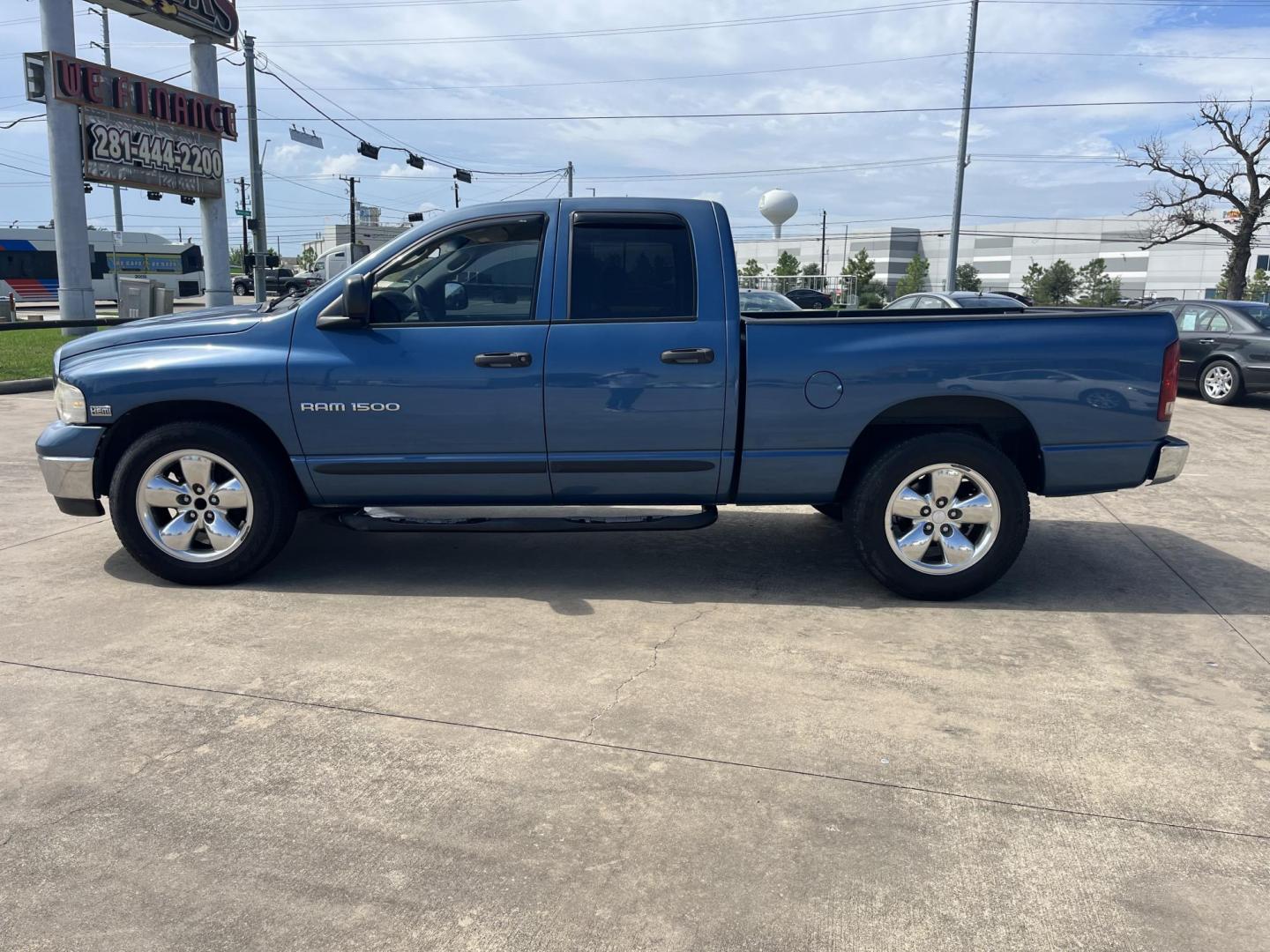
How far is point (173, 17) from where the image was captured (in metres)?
24.5

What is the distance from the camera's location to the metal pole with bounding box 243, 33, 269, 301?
28953mm

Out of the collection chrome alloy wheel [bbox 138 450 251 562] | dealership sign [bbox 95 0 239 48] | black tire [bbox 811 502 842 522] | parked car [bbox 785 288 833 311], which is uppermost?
dealership sign [bbox 95 0 239 48]

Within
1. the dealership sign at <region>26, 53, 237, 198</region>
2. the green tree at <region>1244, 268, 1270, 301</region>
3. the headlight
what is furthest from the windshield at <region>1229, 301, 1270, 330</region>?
the green tree at <region>1244, 268, 1270, 301</region>

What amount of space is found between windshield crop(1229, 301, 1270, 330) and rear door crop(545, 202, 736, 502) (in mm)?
12638

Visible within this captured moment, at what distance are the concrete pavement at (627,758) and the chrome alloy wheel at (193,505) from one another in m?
0.27

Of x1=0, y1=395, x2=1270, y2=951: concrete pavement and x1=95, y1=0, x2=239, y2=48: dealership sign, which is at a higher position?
x1=95, y1=0, x2=239, y2=48: dealership sign

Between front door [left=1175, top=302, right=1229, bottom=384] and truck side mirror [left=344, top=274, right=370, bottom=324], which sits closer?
truck side mirror [left=344, top=274, right=370, bottom=324]

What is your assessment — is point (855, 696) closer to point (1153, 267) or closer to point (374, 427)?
point (374, 427)

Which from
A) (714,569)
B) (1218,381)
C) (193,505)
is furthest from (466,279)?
(1218,381)

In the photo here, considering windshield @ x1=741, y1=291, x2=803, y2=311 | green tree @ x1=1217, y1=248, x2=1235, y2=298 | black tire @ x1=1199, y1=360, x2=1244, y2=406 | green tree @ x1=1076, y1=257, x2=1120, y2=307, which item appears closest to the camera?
black tire @ x1=1199, y1=360, x2=1244, y2=406

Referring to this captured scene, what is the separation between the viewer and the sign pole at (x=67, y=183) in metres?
21.2

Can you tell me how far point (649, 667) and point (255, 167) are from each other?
29533 millimetres

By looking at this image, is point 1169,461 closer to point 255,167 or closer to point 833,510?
point 833,510

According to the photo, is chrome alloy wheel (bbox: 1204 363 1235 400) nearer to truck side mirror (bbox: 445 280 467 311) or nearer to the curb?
truck side mirror (bbox: 445 280 467 311)
